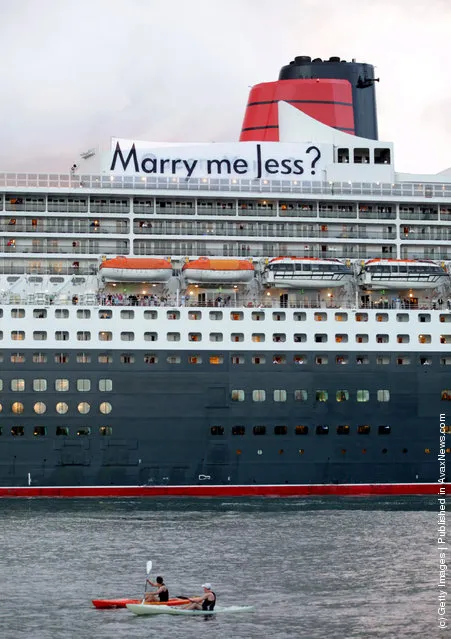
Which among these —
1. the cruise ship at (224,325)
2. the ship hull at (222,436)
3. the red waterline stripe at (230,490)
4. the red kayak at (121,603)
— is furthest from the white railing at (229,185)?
the red kayak at (121,603)

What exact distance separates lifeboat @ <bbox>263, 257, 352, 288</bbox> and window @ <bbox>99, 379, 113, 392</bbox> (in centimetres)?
Answer: 745

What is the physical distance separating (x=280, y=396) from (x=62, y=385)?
790 centimetres

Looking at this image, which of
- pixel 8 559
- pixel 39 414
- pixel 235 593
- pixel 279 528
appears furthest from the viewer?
pixel 39 414

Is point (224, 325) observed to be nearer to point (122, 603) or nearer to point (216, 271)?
point (216, 271)

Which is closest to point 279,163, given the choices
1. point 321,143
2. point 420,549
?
point 321,143

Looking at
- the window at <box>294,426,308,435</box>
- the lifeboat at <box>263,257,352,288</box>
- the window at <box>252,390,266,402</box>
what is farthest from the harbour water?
the lifeboat at <box>263,257,352,288</box>

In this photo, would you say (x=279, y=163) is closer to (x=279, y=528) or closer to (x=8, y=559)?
(x=279, y=528)

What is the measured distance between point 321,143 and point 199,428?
14323mm

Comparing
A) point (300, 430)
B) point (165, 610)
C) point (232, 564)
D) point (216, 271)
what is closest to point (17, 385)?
point (216, 271)

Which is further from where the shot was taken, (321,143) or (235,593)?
(321,143)

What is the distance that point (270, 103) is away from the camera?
6275cm

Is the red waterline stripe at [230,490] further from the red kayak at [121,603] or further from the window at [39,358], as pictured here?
the red kayak at [121,603]

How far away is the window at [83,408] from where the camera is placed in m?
51.0

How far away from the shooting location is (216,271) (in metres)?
53.7
